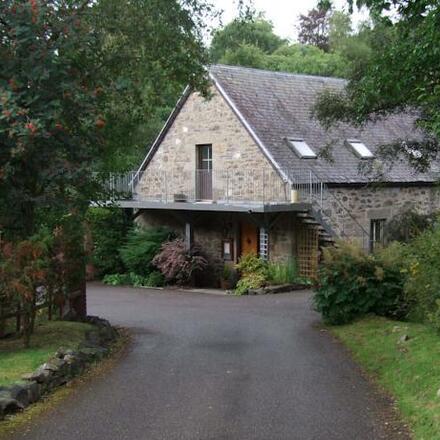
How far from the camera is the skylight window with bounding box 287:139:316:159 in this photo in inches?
930

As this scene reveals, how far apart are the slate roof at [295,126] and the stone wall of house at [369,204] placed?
0.46 m

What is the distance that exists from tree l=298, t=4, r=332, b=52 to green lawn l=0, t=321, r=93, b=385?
47.5m

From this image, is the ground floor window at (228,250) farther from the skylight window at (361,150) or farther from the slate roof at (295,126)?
the skylight window at (361,150)

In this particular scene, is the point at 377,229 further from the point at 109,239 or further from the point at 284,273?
the point at 109,239

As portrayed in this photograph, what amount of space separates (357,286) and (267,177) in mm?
10039

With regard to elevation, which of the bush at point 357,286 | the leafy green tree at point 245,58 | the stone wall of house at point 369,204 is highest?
the leafy green tree at point 245,58

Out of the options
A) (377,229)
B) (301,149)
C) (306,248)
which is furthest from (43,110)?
(377,229)

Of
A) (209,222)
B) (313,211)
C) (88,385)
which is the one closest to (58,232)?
(88,385)

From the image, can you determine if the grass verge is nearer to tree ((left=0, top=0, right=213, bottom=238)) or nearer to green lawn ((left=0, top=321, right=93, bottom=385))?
green lawn ((left=0, top=321, right=93, bottom=385))

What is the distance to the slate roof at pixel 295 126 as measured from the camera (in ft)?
77.6

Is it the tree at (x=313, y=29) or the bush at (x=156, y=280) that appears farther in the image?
the tree at (x=313, y=29)

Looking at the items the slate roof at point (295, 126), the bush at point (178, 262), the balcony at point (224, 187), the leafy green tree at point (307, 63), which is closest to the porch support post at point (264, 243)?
the balcony at point (224, 187)

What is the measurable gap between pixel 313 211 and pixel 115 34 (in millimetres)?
12010

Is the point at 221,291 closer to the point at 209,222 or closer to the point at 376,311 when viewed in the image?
the point at 209,222
